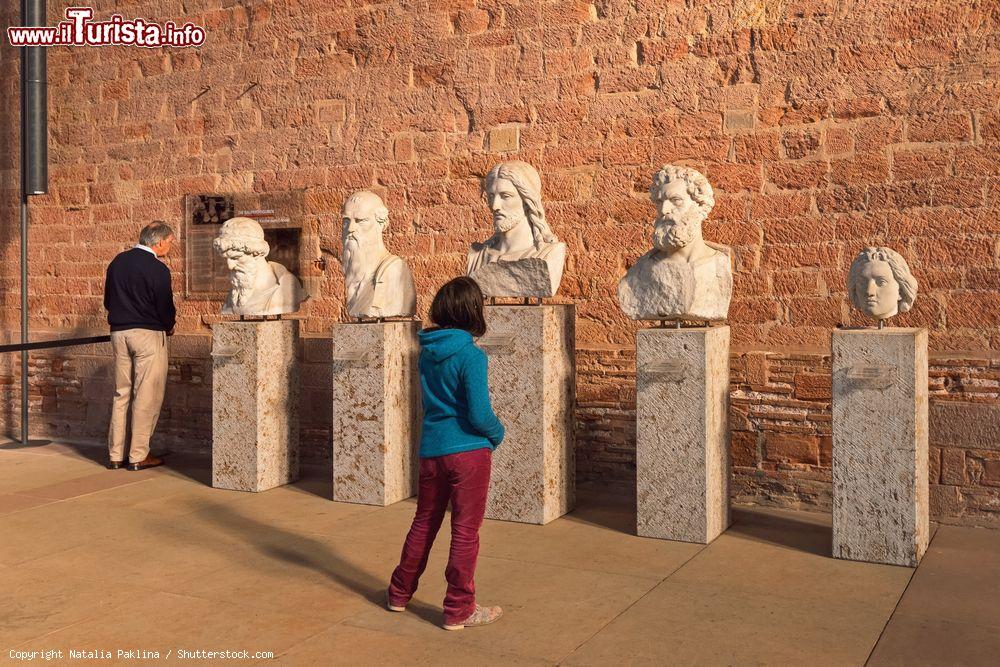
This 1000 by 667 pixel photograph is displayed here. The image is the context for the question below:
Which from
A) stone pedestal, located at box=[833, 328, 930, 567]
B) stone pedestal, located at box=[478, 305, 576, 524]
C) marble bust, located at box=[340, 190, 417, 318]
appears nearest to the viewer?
stone pedestal, located at box=[833, 328, 930, 567]

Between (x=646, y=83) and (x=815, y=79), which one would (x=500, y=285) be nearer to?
(x=646, y=83)

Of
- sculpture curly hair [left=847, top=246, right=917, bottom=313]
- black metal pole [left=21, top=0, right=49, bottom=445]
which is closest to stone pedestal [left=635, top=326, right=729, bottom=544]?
sculpture curly hair [left=847, top=246, right=917, bottom=313]

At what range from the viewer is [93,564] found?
15.4 ft

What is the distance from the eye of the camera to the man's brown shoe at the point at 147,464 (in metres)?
7.09

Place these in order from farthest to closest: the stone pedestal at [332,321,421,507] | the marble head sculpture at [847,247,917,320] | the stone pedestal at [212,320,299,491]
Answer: the stone pedestal at [212,320,299,491] < the stone pedestal at [332,321,421,507] < the marble head sculpture at [847,247,917,320]

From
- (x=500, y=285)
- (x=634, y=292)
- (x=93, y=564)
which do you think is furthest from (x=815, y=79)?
(x=93, y=564)

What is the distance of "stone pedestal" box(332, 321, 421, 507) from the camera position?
229 inches

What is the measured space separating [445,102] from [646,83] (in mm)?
1498

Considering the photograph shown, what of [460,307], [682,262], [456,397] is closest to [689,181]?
[682,262]

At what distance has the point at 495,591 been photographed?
4172mm

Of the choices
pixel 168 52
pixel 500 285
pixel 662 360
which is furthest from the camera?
pixel 168 52

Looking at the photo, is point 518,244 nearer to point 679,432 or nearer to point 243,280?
point 679,432

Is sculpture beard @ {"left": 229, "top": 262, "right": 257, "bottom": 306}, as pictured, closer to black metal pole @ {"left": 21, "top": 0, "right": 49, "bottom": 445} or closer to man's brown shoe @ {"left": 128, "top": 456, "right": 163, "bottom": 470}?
man's brown shoe @ {"left": 128, "top": 456, "right": 163, "bottom": 470}

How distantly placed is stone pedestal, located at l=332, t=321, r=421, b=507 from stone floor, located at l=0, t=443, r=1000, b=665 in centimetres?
18
